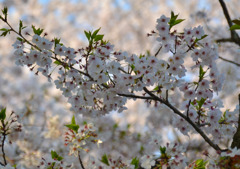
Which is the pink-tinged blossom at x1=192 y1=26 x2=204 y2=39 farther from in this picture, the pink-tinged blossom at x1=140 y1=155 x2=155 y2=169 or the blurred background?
the blurred background

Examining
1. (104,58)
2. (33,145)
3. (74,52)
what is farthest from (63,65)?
(33,145)

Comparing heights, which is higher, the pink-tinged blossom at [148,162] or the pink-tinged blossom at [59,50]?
the pink-tinged blossom at [59,50]

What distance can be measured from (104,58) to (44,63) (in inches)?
16.3

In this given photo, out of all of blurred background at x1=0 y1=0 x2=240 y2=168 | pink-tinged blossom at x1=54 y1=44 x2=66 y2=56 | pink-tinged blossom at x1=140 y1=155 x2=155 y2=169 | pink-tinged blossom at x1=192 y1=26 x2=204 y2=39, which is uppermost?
blurred background at x1=0 y1=0 x2=240 y2=168

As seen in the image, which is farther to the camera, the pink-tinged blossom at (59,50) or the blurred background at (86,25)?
the blurred background at (86,25)

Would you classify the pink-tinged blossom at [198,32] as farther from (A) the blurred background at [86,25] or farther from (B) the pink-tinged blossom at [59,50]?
(A) the blurred background at [86,25]

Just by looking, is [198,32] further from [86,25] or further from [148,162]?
[86,25]

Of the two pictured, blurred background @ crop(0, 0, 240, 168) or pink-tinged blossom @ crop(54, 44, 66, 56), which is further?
blurred background @ crop(0, 0, 240, 168)

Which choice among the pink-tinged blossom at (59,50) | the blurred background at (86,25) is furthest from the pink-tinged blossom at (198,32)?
the blurred background at (86,25)

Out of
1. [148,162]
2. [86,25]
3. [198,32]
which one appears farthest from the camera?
[86,25]

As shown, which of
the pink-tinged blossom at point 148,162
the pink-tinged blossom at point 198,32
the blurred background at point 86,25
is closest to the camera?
the pink-tinged blossom at point 198,32

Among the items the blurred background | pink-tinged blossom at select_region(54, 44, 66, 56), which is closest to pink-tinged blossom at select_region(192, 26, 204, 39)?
pink-tinged blossom at select_region(54, 44, 66, 56)

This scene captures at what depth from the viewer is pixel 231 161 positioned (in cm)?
170

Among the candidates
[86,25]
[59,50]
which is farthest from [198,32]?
[86,25]
